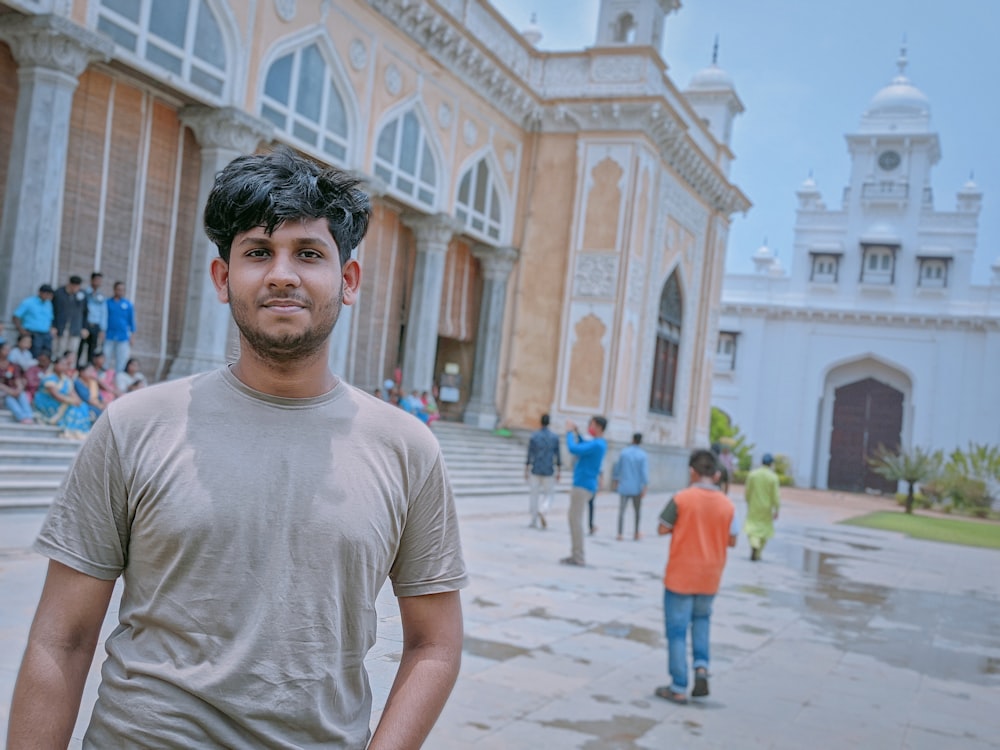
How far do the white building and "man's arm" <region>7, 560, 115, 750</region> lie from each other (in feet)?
130

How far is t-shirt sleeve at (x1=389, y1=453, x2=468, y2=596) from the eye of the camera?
1.87 meters

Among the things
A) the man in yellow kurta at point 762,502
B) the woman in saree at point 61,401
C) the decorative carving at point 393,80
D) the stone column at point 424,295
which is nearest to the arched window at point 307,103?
the decorative carving at point 393,80

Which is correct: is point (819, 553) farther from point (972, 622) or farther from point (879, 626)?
point (879, 626)

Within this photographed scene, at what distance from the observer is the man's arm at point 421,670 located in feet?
5.72

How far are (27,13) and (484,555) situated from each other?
7.54 metres

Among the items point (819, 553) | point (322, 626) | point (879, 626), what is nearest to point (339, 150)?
point (819, 553)

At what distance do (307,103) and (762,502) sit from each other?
8974 mm

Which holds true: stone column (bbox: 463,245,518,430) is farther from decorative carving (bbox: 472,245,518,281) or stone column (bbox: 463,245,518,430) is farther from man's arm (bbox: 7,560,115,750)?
man's arm (bbox: 7,560,115,750)

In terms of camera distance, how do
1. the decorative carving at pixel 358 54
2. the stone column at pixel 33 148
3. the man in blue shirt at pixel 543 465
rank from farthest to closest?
the decorative carving at pixel 358 54 → the man in blue shirt at pixel 543 465 → the stone column at pixel 33 148

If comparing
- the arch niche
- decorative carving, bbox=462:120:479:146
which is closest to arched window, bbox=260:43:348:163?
decorative carving, bbox=462:120:479:146

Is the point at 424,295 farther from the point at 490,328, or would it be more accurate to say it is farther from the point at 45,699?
the point at 45,699

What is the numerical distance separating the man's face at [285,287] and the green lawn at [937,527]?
20525mm

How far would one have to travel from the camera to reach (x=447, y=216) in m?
18.9

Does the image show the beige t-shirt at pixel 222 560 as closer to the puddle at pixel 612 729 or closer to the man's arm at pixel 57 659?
the man's arm at pixel 57 659
